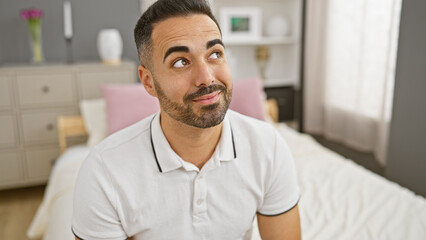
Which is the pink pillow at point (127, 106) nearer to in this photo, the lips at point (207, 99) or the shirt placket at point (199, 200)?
the shirt placket at point (199, 200)

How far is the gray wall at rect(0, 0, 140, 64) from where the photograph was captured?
2.93 metres

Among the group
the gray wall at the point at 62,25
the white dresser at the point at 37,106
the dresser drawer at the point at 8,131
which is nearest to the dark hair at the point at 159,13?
the white dresser at the point at 37,106

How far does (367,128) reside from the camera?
2896mm

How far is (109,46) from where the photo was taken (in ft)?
9.53

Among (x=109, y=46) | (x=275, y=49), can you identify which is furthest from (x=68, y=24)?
(x=275, y=49)

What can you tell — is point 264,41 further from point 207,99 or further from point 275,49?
point 207,99

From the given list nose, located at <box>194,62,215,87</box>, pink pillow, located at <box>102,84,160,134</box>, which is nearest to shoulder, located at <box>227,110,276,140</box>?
nose, located at <box>194,62,215,87</box>

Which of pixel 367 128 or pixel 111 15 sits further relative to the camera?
pixel 111 15

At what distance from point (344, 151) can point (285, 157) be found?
2.24m

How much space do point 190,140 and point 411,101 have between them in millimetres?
1470

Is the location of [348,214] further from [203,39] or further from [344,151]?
[344,151]

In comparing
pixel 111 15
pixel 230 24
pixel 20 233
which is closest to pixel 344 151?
pixel 230 24

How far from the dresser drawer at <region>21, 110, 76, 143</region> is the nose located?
2111 millimetres

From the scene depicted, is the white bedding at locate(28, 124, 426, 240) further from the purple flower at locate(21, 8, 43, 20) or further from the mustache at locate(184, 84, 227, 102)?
the purple flower at locate(21, 8, 43, 20)
